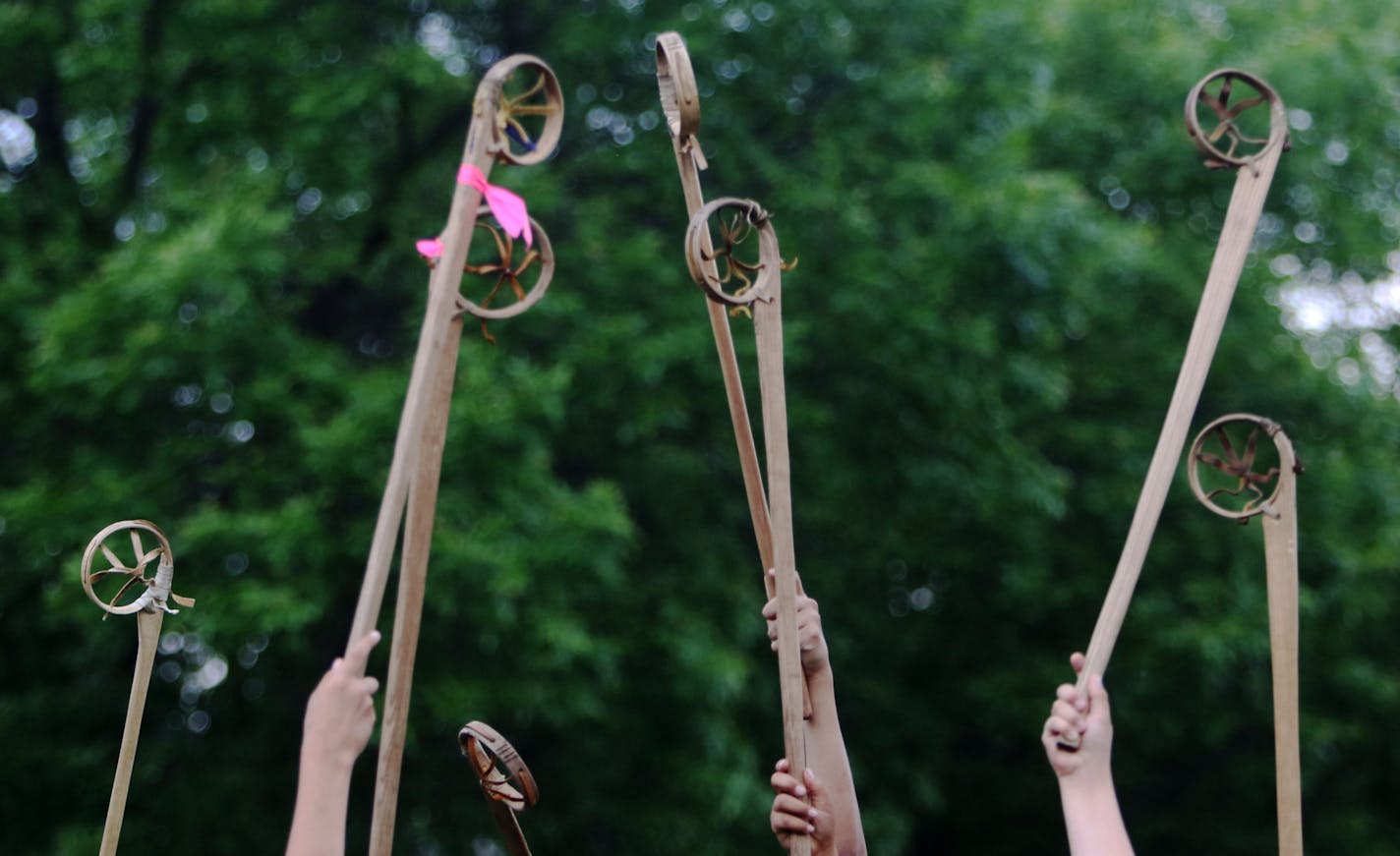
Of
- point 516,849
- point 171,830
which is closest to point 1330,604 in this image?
point 171,830

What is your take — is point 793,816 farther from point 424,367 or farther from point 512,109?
point 512,109

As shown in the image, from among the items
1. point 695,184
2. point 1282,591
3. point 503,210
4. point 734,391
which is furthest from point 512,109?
point 1282,591

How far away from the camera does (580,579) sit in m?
7.52

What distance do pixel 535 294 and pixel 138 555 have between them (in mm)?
721

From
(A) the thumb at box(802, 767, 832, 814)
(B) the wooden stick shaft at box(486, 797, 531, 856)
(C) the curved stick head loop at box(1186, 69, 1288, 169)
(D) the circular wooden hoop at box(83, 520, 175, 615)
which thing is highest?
(C) the curved stick head loop at box(1186, 69, 1288, 169)

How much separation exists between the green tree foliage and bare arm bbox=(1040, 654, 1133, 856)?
4.90 meters

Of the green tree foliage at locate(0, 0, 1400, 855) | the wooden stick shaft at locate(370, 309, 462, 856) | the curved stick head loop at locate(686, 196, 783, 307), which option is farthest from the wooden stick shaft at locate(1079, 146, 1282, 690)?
the green tree foliage at locate(0, 0, 1400, 855)

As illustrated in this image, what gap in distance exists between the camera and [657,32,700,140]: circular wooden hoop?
7.94ft

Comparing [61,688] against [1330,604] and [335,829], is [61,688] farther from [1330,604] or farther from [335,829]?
[1330,604]

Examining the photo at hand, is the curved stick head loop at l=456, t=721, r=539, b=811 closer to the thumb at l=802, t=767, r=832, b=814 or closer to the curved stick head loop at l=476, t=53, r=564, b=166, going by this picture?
the thumb at l=802, t=767, r=832, b=814

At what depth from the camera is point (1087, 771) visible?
7.37 feet

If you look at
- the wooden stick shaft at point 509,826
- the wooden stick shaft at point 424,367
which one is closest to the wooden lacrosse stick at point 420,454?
the wooden stick shaft at point 424,367

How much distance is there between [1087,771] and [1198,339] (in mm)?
705

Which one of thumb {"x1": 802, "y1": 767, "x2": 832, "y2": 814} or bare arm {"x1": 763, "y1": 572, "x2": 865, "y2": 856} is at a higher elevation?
bare arm {"x1": 763, "y1": 572, "x2": 865, "y2": 856}
